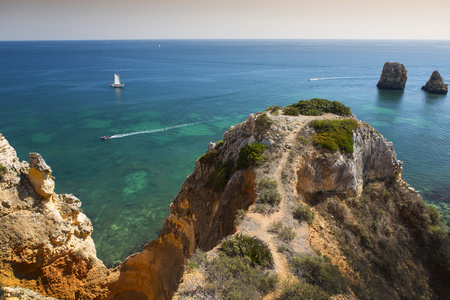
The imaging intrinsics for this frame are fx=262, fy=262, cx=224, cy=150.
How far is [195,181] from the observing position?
23359mm

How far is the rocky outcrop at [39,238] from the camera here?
660 inches

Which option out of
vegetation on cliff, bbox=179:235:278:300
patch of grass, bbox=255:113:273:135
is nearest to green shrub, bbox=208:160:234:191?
patch of grass, bbox=255:113:273:135

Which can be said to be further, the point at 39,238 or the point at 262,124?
the point at 262,124

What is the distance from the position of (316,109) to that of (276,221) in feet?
52.4

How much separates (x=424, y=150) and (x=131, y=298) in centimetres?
5557

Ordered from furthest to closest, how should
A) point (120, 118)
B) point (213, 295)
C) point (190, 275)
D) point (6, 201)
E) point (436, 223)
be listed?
point (120, 118) < point (436, 223) < point (6, 201) < point (190, 275) < point (213, 295)

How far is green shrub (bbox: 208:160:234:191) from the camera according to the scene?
67.3 feet

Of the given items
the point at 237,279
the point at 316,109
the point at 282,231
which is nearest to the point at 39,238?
the point at 237,279

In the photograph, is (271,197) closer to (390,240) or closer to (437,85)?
(390,240)

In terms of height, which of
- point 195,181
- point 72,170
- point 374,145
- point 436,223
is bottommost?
point 72,170

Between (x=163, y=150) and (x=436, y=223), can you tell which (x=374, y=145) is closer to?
(x=436, y=223)

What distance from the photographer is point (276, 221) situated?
612 inches

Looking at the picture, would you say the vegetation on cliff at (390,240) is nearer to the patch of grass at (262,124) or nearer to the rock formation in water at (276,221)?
the rock formation in water at (276,221)

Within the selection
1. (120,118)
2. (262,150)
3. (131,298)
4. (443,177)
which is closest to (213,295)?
(262,150)
